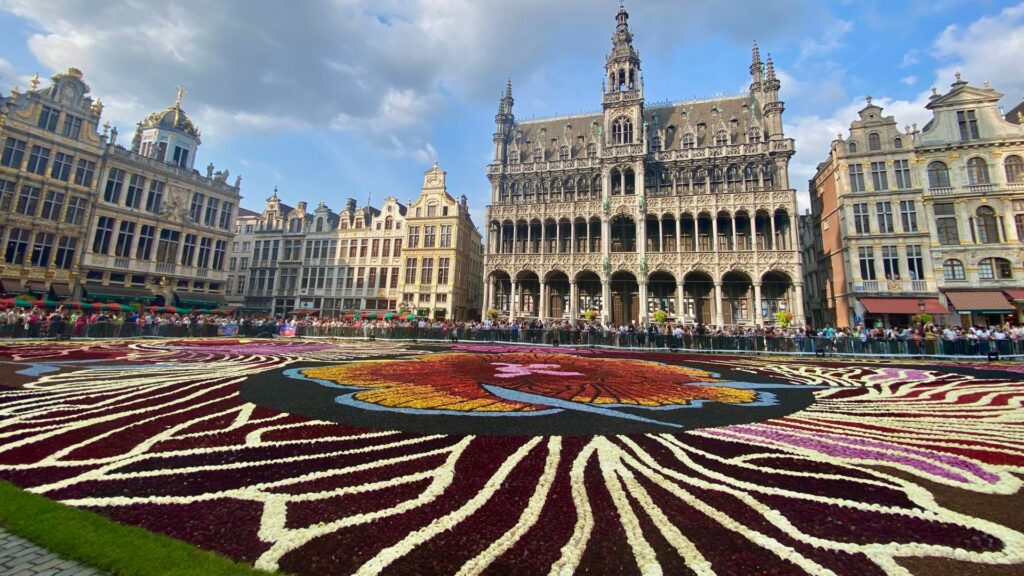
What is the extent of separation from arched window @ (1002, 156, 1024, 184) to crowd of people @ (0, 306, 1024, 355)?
13782 millimetres

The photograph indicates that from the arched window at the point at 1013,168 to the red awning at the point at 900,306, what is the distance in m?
10.7

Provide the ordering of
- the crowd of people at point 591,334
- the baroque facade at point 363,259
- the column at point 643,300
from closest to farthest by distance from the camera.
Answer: the crowd of people at point 591,334, the column at point 643,300, the baroque facade at point 363,259

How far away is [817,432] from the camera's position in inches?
207

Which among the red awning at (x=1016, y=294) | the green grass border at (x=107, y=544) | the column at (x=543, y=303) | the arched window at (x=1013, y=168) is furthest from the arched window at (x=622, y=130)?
the green grass border at (x=107, y=544)

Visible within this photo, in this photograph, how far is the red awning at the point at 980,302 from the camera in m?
26.5

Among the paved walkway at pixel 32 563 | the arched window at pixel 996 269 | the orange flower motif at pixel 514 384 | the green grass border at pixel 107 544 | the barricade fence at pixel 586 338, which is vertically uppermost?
the arched window at pixel 996 269

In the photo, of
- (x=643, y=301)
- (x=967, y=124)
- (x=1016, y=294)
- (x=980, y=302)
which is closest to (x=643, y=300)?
(x=643, y=301)

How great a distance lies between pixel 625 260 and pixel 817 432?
105ft

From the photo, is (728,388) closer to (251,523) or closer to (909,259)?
(251,523)

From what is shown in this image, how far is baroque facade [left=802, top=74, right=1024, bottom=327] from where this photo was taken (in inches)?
1099

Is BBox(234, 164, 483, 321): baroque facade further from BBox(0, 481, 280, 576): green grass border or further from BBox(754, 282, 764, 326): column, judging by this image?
BBox(0, 481, 280, 576): green grass border

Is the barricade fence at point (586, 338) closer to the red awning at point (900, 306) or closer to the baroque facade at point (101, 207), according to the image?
the red awning at point (900, 306)

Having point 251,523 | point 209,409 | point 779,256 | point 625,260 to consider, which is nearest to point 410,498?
point 251,523

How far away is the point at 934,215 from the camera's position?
29.9m
